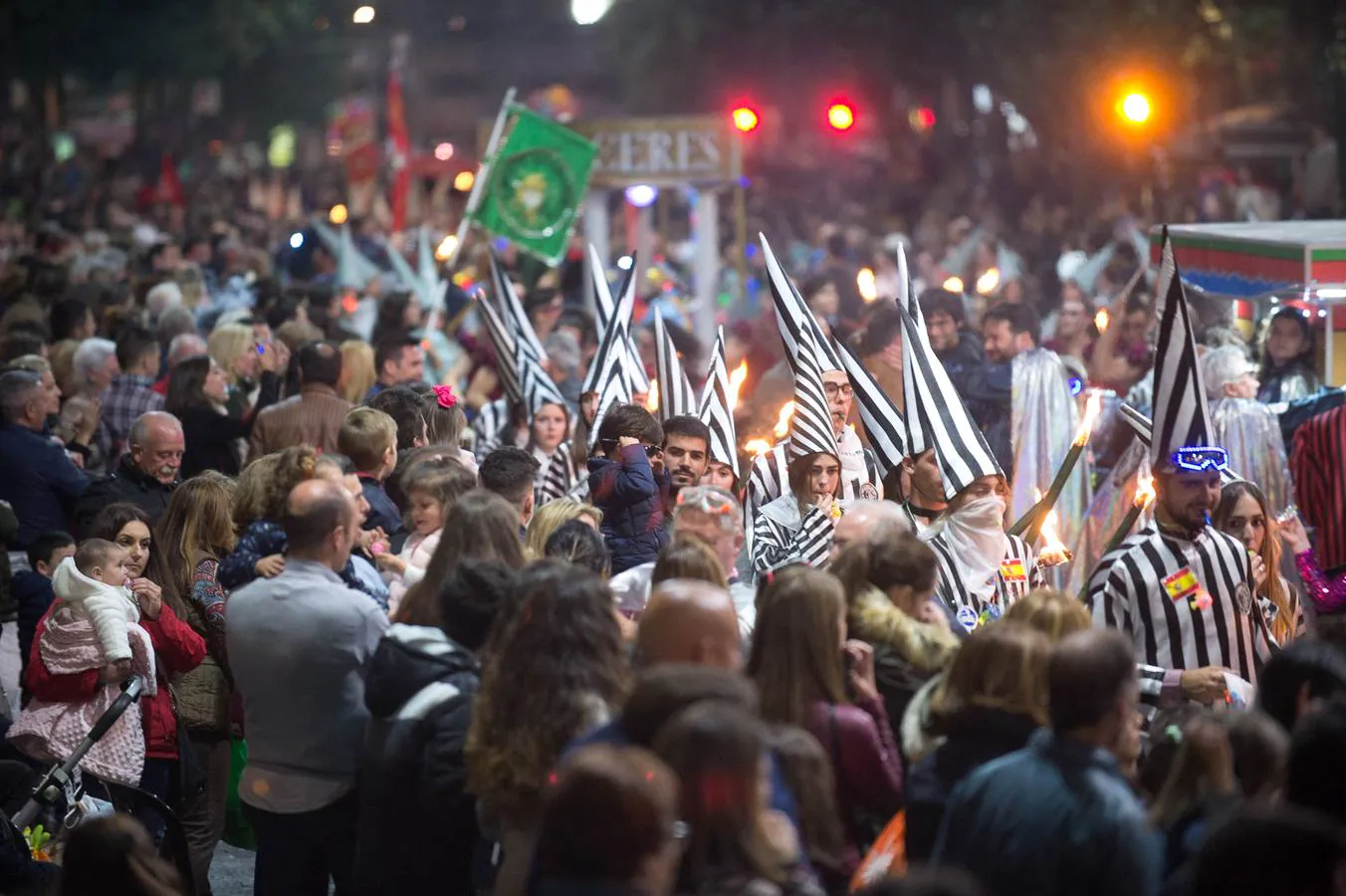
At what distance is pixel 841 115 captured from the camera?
3050 cm

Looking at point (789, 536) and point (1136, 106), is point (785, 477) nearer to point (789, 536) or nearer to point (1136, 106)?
point (789, 536)

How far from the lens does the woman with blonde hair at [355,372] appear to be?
41.0ft

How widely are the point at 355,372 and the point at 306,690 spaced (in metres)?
6.18

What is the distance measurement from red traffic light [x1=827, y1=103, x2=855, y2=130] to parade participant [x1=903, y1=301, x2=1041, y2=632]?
21599mm

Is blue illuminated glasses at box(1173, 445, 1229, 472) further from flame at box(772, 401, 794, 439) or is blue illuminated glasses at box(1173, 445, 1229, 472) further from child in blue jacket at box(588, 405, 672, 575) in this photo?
flame at box(772, 401, 794, 439)

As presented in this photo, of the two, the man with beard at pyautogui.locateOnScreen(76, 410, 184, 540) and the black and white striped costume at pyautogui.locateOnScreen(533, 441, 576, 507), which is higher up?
the man with beard at pyautogui.locateOnScreen(76, 410, 184, 540)

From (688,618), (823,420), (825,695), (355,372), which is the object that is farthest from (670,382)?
(688,618)

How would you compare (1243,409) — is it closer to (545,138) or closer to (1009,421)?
(1009,421)

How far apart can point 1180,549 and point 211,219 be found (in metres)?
23.2

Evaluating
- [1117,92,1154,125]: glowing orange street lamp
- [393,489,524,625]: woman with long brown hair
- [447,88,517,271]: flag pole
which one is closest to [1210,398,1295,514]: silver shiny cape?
[393,489,524,625]: woman with long brown hair

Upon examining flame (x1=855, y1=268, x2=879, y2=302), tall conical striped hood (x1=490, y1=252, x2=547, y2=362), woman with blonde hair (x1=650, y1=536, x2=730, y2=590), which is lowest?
woman with blonde hair (x1=650, y1=536, x2=730, y2=590)

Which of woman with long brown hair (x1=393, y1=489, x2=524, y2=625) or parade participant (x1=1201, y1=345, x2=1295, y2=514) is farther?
parade participant (x1=1201, y1=345, x2=1295, y2=514)

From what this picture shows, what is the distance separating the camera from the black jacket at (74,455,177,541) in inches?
385

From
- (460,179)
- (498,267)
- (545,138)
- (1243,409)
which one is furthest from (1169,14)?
(1243,409)
